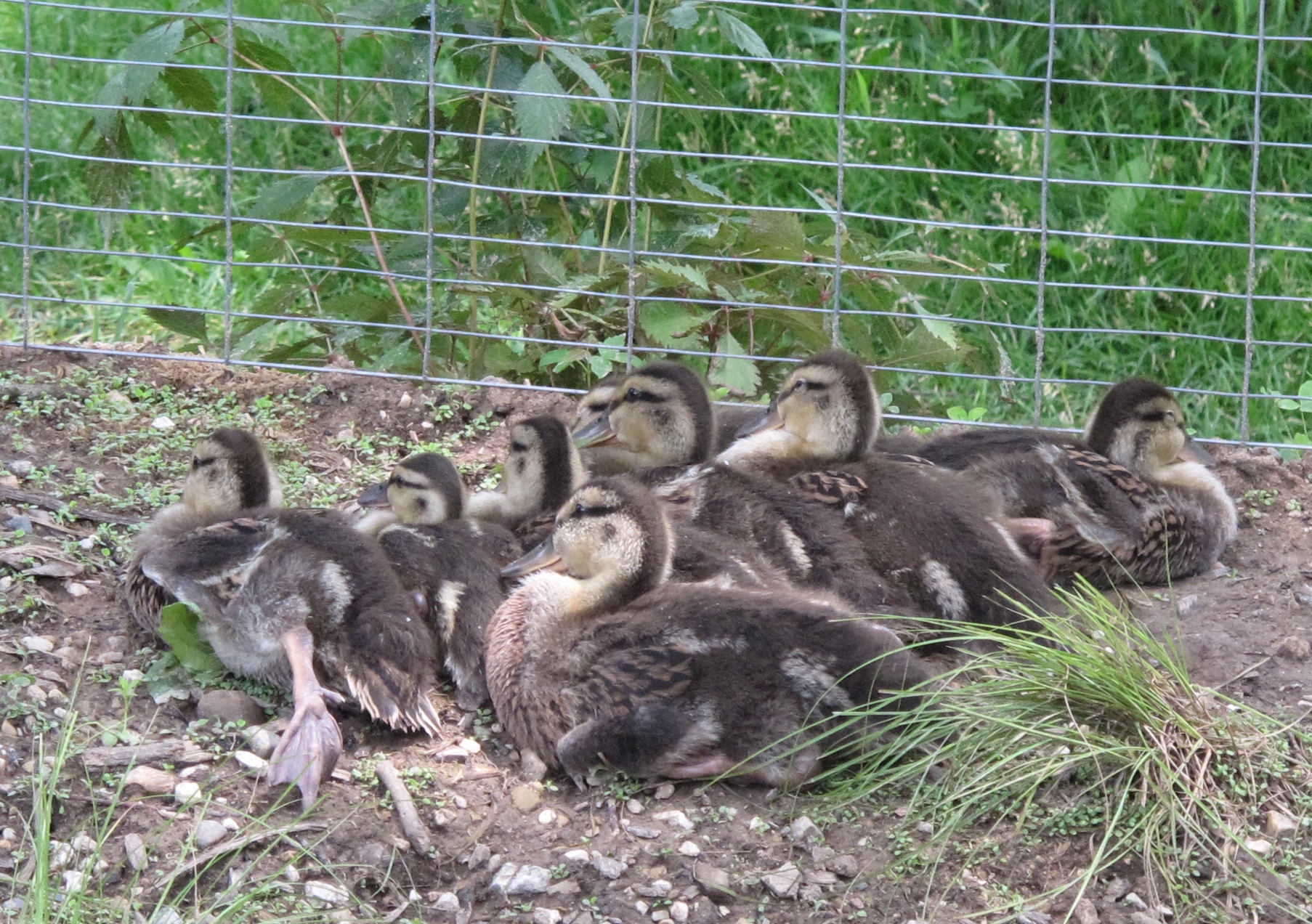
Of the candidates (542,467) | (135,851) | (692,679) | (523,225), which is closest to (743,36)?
(523,225)

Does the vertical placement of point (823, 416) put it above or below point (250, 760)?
above

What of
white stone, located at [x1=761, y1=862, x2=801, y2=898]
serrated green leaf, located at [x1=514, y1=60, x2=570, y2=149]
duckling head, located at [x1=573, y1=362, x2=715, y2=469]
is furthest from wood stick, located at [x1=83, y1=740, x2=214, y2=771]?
serrated green leaf, located at [x1=514, y1=60, x2=570, y2=149]

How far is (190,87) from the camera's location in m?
5.64

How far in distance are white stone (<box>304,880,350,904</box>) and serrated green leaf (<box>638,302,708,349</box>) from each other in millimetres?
2721

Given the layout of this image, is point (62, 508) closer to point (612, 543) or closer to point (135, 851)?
point (135, 851)

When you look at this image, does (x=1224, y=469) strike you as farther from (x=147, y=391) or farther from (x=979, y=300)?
(x=147, y=391)

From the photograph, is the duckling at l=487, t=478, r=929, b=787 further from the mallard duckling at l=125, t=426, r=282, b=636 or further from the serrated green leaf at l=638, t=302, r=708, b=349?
the serrated green leaf at l=638, t=302, r=708, b=349

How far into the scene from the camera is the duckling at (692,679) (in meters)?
3.85

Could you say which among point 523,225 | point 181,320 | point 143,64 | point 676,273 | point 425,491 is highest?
point 143,64

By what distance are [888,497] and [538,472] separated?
1.11 metres

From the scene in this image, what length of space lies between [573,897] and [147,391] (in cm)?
322

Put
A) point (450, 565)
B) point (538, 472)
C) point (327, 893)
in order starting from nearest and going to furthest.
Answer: point (327, 893) < point (450, 565) < point (538, 472)

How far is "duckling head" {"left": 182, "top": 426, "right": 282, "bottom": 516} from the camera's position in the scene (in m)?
4.70

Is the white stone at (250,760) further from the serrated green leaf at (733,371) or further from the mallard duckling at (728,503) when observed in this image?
the serrated green leaf at (733,371)
